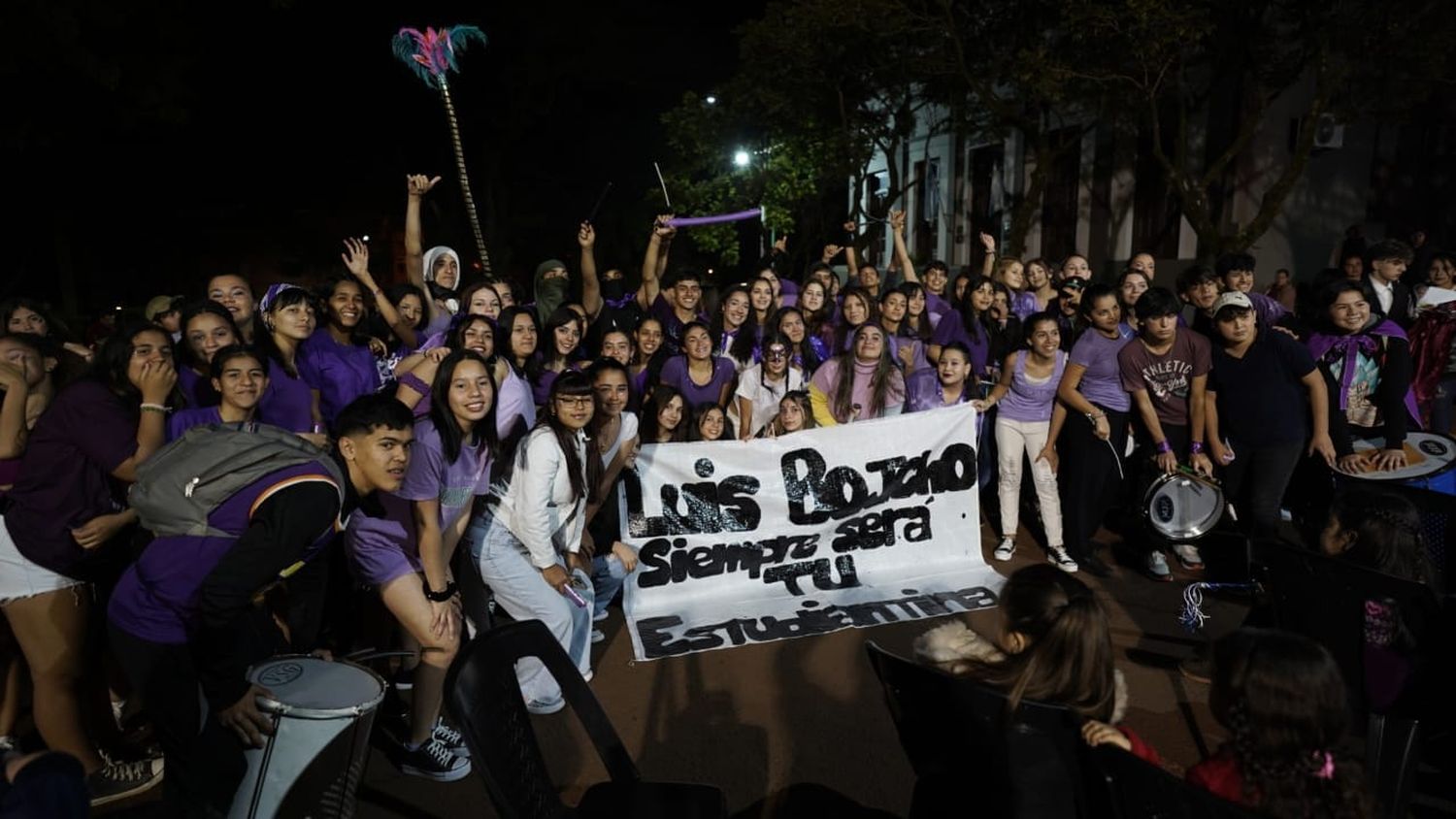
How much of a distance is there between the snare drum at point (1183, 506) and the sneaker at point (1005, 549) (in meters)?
1.09

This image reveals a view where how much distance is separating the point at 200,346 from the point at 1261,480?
6.17m

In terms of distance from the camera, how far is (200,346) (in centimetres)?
457

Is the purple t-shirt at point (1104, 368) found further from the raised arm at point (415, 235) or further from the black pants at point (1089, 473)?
the raised arm at point (415, 235)

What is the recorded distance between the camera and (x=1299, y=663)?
2.02 m

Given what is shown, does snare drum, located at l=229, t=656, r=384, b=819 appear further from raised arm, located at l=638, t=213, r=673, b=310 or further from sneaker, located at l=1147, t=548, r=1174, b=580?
raised arm, located at l=638, t=213, r=673, b=310

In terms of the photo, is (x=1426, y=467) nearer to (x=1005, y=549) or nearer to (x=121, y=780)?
(x=1005, y=549)

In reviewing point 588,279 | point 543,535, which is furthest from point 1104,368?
point 588,279

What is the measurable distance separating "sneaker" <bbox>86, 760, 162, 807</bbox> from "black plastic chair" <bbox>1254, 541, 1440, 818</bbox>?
14.9ft

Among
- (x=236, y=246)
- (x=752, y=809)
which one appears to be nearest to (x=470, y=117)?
(x=236, y=246)

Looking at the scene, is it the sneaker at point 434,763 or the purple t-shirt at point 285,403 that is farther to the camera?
the purple t-shirt at point 285,403

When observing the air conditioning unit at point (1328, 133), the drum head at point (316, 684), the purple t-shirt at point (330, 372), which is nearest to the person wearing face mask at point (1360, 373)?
the drum head at point (316, 684)

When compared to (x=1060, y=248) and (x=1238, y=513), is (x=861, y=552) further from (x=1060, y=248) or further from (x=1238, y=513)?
(x=1060, y=248)

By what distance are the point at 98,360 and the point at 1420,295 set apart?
9.55 metres

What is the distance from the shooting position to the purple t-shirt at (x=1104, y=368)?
235 inches
